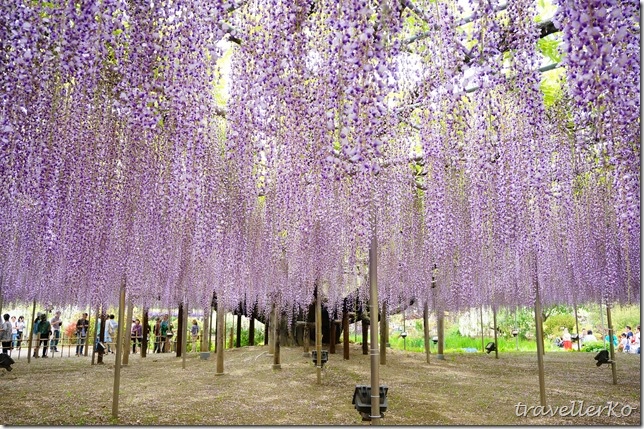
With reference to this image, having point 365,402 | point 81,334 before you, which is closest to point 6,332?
point 81,334

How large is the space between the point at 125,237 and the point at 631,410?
652 centimetres

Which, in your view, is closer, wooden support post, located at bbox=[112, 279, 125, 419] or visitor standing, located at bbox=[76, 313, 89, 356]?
wooden support post, located at bbox=[112, 279, 125, 419]

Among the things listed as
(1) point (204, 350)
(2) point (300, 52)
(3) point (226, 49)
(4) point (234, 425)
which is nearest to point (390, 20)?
(2) point (300, 52)

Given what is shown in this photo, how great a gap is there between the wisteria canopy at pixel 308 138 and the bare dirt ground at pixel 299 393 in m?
1.57

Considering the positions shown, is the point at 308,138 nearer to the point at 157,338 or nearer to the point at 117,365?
the point at 117,365

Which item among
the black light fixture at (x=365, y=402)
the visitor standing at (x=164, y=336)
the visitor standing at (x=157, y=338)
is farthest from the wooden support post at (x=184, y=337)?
the black light fixture at (x=365, y=402)

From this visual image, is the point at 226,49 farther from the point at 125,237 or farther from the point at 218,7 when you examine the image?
the point at 125,237

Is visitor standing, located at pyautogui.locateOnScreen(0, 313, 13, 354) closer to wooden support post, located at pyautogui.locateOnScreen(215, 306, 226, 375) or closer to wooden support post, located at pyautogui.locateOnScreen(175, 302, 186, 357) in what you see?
wooden support post, located at pyautogui.locateOnScreen(175, 302, 186, 357)

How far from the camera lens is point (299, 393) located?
23.0 ft

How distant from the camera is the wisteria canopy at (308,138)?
3086 millimetres

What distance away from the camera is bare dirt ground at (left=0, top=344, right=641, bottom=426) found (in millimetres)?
5484

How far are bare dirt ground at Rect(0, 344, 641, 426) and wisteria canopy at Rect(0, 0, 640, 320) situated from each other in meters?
1.57

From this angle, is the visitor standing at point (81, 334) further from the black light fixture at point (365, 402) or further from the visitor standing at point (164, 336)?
the black light fixture at point (365, 402)

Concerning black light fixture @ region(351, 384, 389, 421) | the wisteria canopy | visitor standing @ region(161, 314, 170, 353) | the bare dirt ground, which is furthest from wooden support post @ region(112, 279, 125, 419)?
visitor standing @ region(161, 314, 170, 353)
